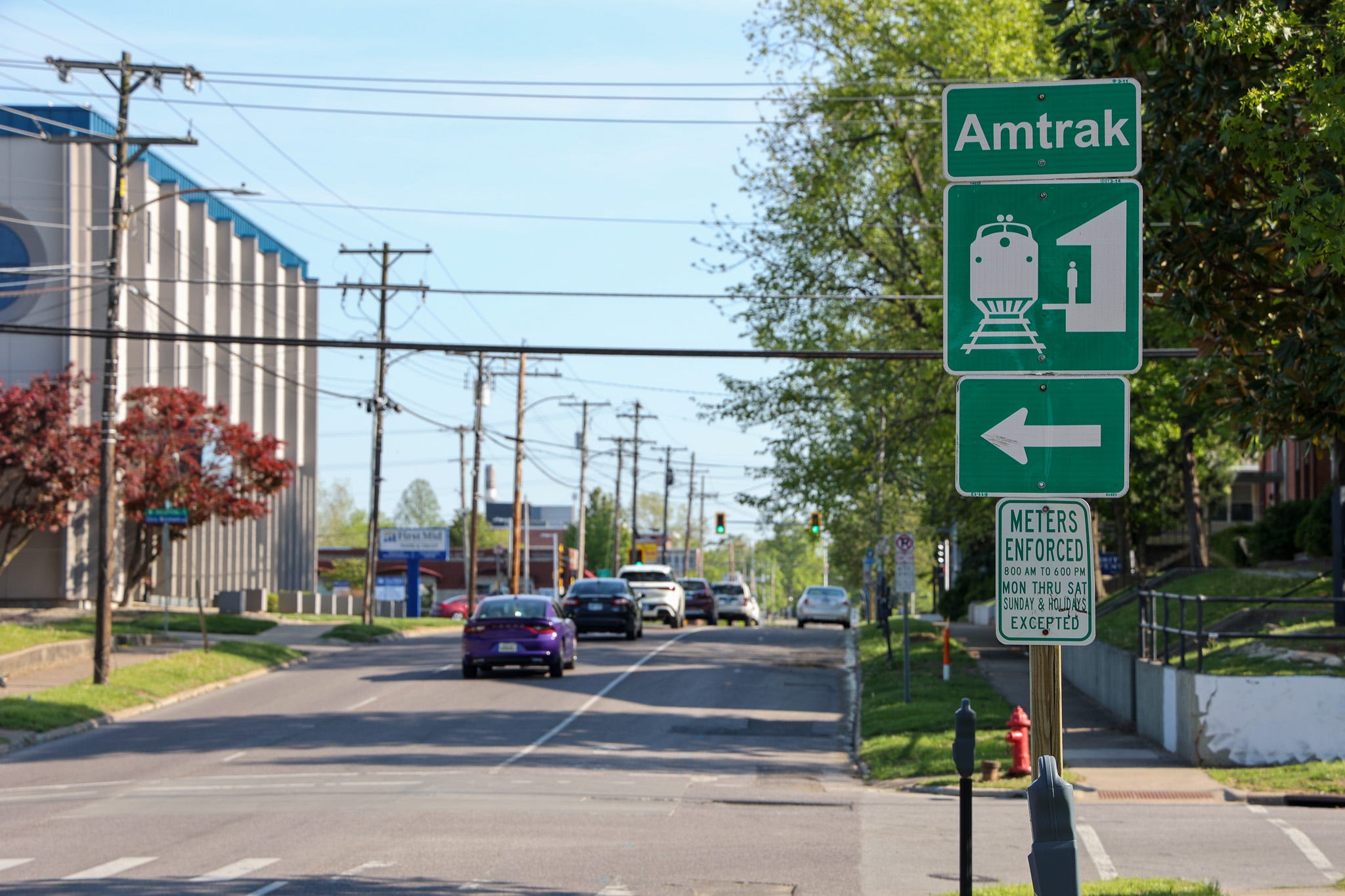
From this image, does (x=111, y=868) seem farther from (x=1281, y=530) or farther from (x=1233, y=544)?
(x=1233, y=544)

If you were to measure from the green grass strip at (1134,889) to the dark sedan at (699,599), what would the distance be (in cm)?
4463

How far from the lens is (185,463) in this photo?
38.9 metres

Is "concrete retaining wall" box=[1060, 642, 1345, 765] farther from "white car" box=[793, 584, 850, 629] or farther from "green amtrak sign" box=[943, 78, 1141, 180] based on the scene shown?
"white car" box=[793, 584, 850, 629]

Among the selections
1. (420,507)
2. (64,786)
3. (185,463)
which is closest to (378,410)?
(185,463)

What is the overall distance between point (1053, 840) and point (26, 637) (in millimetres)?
27815

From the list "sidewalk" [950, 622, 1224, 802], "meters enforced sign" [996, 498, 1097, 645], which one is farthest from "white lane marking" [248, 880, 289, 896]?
"sidewalk" [950, 622, 1224, 802]

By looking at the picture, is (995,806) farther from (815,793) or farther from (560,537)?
(560,537)

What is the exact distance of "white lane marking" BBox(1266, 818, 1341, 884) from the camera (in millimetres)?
10625

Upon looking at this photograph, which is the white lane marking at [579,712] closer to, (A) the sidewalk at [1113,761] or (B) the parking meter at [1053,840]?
(A) the sidewalk at [1113,761]

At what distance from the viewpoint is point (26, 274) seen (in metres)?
40.3

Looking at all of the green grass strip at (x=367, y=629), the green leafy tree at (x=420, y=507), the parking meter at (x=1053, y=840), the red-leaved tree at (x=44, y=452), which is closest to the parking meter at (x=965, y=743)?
the parking meter at (x=1053, y=840)

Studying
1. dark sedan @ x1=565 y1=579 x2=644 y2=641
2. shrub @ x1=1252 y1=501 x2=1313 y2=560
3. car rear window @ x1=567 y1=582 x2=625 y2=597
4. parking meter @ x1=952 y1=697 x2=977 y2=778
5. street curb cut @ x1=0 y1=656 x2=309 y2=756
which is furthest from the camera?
car rear window @ x1=567 y1=582 x2=625 y2=597

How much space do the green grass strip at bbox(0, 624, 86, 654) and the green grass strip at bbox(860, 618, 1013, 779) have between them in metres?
15.9

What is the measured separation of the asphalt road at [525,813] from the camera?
35.1 ft
